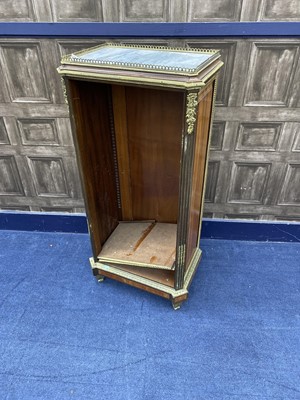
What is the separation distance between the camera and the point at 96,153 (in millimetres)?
1424

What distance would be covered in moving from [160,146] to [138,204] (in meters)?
0.40

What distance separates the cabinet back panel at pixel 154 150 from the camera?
4.57ft

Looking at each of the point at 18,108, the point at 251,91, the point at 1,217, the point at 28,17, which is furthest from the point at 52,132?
the point at 251,91

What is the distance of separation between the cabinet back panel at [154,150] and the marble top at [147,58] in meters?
0.17

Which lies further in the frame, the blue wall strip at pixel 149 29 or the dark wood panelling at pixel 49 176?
the dark wood panelling at pixel 49 176

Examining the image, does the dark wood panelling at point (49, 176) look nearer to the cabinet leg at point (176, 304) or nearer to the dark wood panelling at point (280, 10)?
the cabinet leg at point (176, 304)

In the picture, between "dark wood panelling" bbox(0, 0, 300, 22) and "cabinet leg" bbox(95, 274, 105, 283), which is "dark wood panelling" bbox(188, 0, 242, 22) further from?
"cabinet leg" bbox(95, 274, 105, 283)

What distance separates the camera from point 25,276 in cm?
171

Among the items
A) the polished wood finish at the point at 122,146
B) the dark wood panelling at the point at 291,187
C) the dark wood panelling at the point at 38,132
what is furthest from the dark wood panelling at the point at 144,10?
the dark wood panelling at the point at 291,187

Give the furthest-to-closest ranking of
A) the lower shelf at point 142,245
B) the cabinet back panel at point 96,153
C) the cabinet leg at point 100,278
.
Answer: the cabinet leg at point 100,278
the lower shelf at point 142,245
the cabinet back panel at point 96,153

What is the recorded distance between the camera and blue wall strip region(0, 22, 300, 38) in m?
1.32

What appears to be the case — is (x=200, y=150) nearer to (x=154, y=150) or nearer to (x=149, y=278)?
(x=154, y=150)

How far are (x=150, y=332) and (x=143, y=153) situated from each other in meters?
0.89

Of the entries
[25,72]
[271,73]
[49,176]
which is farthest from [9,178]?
[271,73]
